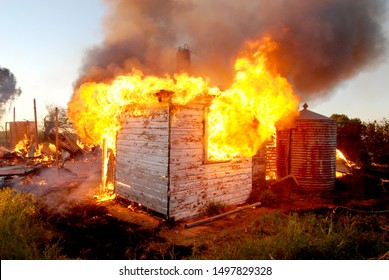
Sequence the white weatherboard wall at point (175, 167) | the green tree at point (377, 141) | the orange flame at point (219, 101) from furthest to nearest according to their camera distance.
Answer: the green tree at point (377, 141)
the orange flame at point (219, 101)
the white weatherboard wall at point (175, 167)

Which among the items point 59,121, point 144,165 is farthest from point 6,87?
point 144,165

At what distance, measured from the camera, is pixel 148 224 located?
826cm

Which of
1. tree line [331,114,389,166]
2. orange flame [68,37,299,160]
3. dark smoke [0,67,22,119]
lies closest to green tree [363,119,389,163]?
tree line [331,114,389,166]

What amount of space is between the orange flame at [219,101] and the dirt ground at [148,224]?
2.53 m

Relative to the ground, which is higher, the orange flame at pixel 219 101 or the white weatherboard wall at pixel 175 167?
the orange flame at pixel 219 101

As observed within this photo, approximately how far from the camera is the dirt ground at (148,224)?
633cm

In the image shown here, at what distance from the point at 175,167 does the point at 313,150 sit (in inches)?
304

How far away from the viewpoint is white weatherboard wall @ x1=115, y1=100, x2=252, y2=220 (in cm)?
819

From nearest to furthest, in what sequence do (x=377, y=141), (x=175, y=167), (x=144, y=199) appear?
(x=175, y=167) → (x=144, y=199) → (x=377, y=141)

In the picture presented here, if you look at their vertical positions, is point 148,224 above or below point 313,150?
below

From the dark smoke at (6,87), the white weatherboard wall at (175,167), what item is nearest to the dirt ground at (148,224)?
the white weatherboard wall at (175,167)

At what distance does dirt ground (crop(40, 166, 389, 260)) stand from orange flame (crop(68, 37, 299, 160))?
2533mm

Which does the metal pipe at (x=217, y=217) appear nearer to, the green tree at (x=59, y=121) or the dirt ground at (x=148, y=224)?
the dirt ground at (x=148, y=224)

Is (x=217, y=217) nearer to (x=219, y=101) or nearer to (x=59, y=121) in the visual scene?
(x=219, y=101)
